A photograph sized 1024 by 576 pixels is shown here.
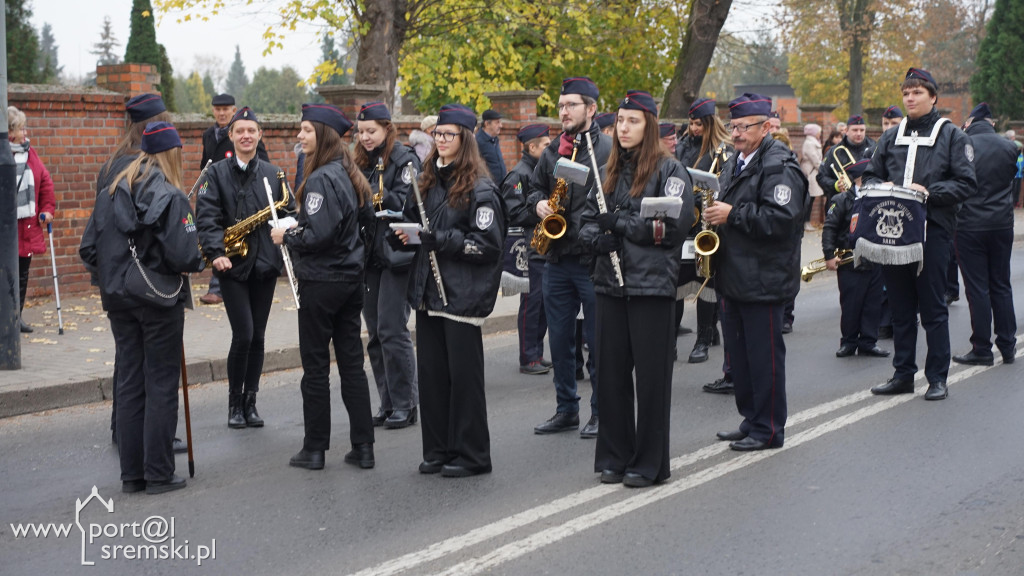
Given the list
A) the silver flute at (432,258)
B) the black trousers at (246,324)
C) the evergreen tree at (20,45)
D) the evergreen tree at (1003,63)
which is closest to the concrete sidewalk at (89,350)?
the black trousers at (246,324)

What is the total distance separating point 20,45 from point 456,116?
1207 inches

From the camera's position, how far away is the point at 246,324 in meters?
7.43

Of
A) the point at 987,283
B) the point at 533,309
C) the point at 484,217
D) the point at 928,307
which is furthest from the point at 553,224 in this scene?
the point at 987,283

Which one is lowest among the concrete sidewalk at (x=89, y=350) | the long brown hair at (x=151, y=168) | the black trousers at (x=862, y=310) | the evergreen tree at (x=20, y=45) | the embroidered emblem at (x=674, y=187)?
the concrete sidewalk at (x=89, y=350)

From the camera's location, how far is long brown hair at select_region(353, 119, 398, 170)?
7.30 metres

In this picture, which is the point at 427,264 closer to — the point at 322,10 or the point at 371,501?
the point at 371,501

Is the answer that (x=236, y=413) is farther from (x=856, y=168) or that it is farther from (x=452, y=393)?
(x=856, y=168)

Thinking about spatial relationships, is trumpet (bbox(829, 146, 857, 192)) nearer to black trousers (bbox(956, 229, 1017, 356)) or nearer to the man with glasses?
black trousers (bbox(956, 229, 1017, 356))

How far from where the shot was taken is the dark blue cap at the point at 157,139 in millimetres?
6098

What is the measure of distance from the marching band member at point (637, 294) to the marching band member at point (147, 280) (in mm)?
2155

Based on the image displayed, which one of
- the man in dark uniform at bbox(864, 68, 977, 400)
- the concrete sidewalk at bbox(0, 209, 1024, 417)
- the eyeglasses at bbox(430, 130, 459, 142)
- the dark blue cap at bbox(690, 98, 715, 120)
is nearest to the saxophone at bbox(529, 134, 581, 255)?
the eyeglasses at bbox(430, 130, 459, 142)

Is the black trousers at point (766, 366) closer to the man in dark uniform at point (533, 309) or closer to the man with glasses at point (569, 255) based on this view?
the man with glasses at point (569, 255)

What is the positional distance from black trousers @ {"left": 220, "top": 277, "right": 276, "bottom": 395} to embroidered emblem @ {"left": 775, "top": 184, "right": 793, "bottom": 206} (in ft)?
10.5

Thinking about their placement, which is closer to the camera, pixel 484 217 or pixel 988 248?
pixel 484 217
